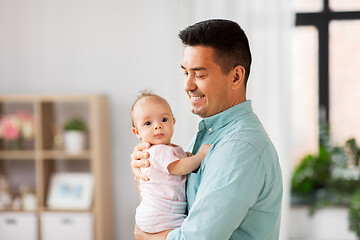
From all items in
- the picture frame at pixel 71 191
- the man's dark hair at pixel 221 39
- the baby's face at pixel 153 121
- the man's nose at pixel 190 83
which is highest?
the man's dark hair at pixel 221 39

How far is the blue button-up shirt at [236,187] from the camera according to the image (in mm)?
1102

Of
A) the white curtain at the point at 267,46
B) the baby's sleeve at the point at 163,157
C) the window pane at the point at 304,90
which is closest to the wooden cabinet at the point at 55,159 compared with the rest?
the white curtain at the point at 267,46

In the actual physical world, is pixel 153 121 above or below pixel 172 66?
below

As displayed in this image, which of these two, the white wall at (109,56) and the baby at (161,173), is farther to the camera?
the white wall at (109,56)

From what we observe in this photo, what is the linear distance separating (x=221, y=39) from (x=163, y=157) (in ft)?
1.37

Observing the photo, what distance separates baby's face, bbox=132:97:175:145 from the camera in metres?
1.48

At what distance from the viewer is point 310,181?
3.70 m

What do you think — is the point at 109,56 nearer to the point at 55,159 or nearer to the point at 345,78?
the point at 55,159

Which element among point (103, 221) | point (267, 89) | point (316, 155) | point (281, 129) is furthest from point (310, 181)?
point (103, 221)

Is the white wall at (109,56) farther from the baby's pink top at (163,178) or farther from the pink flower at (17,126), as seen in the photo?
the baby's pink top at (163,178)

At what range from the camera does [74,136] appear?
350 cm

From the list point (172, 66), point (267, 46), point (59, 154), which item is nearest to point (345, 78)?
point (267, 46)

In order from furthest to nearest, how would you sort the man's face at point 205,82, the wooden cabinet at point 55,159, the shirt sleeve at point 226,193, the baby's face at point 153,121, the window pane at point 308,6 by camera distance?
the window pane at point 308,6 → the wooden cabinet at point 55,159 → the baby's face at point 153,121 → the man's face at point 205,82 → the shirt sleeve at point 226,193

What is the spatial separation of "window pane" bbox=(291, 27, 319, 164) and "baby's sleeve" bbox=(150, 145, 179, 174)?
260 centimetres
